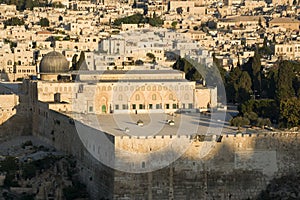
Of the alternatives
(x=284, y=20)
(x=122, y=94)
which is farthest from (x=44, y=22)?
(x=122, y=94)

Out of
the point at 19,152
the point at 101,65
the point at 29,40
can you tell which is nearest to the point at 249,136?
the point at 19,152

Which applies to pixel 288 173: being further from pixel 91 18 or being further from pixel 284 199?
pixel 91 18

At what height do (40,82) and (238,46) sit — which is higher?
(40,82)

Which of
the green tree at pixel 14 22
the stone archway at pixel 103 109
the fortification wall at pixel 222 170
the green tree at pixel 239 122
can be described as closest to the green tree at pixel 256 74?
the stone archway at pixel 103 109

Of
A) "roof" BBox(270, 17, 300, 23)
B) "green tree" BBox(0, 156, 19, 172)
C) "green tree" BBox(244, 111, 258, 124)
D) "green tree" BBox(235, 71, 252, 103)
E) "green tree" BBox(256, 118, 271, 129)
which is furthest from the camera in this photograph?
"roof" BBox(270, 17, 300, 23)

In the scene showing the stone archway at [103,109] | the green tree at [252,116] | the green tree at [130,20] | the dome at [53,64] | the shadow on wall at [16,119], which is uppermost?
the dome at [53,64]

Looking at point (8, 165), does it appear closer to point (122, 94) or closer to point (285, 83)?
point (122, 94)

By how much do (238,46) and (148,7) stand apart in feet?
126

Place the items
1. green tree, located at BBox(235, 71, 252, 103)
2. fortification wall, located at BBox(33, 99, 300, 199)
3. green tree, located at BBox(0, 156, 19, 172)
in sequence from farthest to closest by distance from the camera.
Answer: green tree, located at BBox(235, 71, 252, 103)
green tree, located at BBox(0, 156, 19, 172)
fortification wall, located at BBox(33, 99, 300, 199)

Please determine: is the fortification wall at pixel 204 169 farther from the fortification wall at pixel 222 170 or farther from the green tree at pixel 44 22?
the green tree at pixel 44 22

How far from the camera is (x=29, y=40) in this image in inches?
2938

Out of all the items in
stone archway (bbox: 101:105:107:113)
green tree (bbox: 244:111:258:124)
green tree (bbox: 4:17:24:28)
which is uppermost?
green tree (bbox: 244:111:258:124)

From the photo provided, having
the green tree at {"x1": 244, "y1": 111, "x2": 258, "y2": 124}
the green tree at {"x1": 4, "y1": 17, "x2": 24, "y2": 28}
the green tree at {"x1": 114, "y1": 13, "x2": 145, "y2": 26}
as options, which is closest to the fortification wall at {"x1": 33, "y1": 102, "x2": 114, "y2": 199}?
the green tree at {"x1": 244, "y1": 111, "x2": 258, "y2": 124}

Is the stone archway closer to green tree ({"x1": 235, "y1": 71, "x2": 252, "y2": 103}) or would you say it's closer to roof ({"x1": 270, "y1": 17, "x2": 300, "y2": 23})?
green tree ({"x1": 235, "y1": 71, "x2": 252, "y2": 103})
